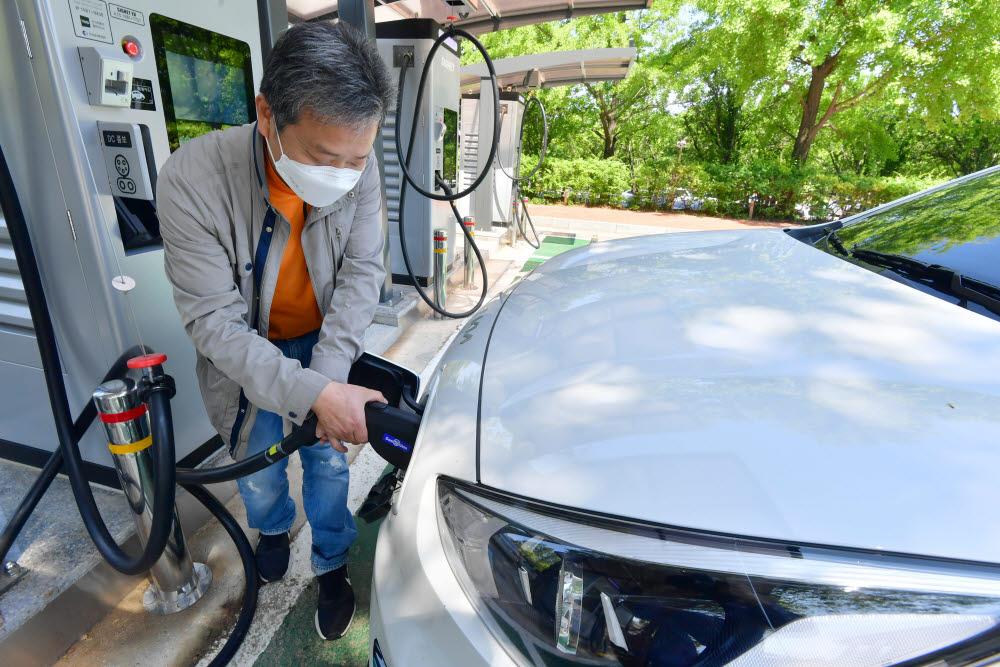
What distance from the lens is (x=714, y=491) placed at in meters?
0.81

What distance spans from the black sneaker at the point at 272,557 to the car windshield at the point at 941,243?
2.19 metres

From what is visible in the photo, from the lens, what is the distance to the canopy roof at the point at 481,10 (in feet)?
15.8

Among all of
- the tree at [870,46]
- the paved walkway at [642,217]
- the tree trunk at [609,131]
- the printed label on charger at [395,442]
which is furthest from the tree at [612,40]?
the printed label on charger at [395,442]

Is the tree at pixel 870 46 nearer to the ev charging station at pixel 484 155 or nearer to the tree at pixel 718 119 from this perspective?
the tree at pixel 718 119

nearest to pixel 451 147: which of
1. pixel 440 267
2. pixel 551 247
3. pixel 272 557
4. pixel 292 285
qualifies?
pixel 440 267

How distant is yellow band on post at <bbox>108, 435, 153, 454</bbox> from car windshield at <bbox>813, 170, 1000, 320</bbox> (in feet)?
7.09

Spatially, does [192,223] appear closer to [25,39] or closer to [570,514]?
[25,39]

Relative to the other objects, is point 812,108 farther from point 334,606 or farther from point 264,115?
point 334,606

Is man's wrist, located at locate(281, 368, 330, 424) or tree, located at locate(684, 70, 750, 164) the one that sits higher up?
tree, located at locate(684, 70, 750, 164)

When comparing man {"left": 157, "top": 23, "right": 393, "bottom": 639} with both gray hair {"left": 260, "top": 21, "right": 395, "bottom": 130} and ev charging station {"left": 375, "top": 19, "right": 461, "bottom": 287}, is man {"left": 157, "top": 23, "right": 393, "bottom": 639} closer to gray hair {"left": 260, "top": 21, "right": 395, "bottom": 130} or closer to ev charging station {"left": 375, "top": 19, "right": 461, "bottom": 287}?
gray hair {"left": 260, "top": 21, "right": 395, "bottom": 130}

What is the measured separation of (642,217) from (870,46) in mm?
6130

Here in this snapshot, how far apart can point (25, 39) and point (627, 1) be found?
5143mm

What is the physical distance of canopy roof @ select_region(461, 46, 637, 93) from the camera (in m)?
6.92

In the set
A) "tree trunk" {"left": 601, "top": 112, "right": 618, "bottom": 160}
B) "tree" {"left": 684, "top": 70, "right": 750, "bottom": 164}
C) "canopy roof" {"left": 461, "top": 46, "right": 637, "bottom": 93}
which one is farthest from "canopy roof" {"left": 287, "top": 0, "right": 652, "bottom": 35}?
"tree trunk" {"left": 601, "top": 112, "right": 618, "bottom": 160}
